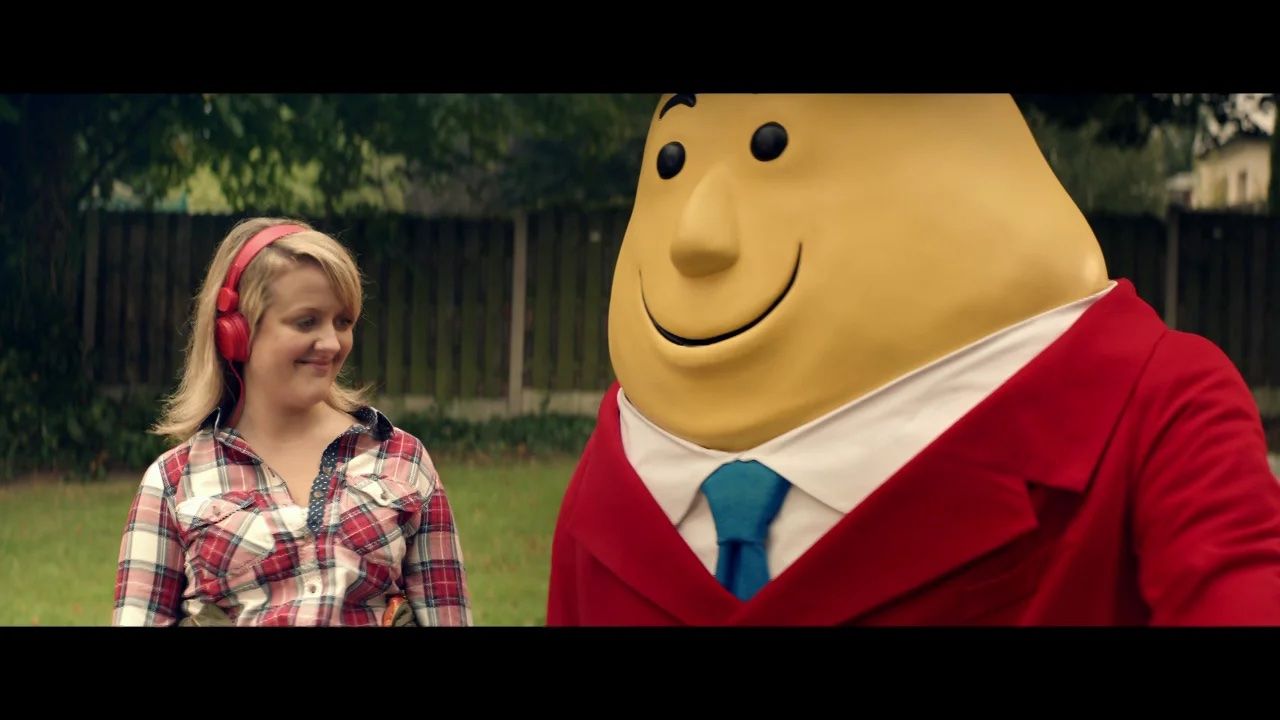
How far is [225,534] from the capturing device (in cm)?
245

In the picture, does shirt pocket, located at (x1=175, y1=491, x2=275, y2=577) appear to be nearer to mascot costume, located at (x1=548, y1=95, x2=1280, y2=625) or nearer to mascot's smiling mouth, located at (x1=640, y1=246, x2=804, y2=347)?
mascot costume, located at (x1=548, y1=95, x2=1280, y2=625)

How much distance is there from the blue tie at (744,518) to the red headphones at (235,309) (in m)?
0.93

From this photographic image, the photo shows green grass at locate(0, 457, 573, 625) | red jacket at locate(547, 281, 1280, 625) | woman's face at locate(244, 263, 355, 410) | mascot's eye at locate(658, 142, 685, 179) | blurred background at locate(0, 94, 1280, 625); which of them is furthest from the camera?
blurred background at locate(0, 94, 1280, 625)

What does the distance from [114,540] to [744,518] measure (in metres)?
5.21

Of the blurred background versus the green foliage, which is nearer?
the blurred background

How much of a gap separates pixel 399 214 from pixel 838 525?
→ 23.0 feet

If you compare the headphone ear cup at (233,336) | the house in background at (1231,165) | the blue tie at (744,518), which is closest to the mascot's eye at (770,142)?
the blue tie at (744,518)

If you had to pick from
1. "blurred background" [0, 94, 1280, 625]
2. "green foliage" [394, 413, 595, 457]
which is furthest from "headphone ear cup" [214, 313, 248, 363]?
"green foliage" [394, 413, 595, 457]

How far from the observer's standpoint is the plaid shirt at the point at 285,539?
2.45 metres

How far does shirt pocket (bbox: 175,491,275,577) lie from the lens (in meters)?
2.44

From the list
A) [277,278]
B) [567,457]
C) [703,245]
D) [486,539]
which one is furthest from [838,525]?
[567,457]

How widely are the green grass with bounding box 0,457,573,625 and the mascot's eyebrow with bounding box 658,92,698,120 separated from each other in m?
3.10

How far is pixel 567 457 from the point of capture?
8617 millimetres

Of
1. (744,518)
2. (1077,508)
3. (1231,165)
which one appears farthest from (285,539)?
(1231,165)
